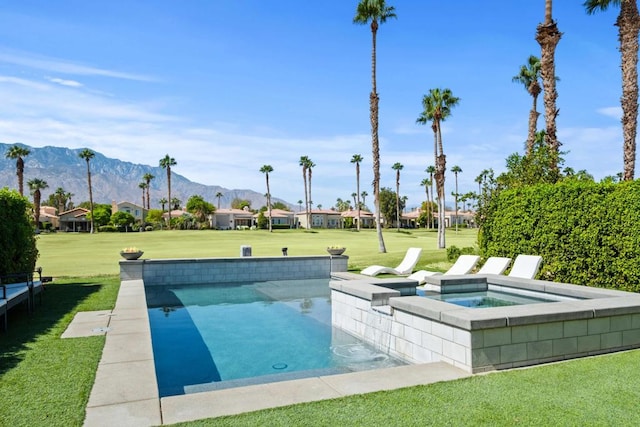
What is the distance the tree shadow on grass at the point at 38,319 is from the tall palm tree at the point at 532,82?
82.6 ft

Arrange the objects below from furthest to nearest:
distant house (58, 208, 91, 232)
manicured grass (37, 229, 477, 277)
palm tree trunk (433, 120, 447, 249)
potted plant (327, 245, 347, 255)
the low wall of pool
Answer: distant house (58, 208, 91, 232)
palm tree trunk (433, 120, 447, 249)
manicured grass (37, 229, 477, 277)
potted plant (327, 245, 347, 255)
the low wall of pool

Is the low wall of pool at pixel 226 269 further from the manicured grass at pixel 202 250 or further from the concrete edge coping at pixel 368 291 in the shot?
the concrete edge coping at pixel 368 291

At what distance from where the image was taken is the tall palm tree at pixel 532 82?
28.4 meters

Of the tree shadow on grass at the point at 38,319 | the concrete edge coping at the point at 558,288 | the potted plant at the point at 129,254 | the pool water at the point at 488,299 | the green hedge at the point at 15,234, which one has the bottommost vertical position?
the pool water at the point at 488,299

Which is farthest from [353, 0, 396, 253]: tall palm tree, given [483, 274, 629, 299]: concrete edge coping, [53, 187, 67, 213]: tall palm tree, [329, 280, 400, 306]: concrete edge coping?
[53, 187, 67, 213]: tall palm tree

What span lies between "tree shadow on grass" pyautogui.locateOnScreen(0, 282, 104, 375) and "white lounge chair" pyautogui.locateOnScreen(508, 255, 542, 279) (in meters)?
9.85

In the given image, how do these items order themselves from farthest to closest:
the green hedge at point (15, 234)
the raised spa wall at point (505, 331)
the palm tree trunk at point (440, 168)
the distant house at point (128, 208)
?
1. the distant house at point (128, 208)
2. the palm tree trunk at point (440, 168)
3. the green hedge at point (15, 234)
4. the raised spa wall at point (505, 331)

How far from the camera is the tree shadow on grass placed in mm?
6055

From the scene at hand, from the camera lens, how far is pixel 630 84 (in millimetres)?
15352

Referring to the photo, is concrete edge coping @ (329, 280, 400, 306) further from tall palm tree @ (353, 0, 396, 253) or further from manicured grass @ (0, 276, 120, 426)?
tall palm tree @ (353, 0, 396, 253)

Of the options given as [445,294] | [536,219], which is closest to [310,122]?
[536,219]

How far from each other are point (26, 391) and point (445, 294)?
8.40 meters

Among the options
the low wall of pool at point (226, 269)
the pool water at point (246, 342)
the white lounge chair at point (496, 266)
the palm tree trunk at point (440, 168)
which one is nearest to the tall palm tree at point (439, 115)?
the palm tree trunk at point (440, 168)

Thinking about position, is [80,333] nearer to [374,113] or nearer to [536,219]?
[536,219]
